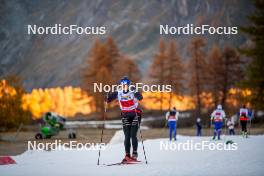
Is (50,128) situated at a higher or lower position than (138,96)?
lower

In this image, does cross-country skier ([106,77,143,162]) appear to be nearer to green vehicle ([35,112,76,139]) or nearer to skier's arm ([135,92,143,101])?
skier's arm ([135,92,143,101])

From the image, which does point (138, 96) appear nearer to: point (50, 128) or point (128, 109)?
point (128, 109)

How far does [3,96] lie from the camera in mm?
56688

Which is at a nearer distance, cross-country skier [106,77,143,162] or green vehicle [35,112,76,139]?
cross-country skier [106,77,143,162]

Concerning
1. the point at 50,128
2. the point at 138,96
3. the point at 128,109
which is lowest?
the point at 50,128

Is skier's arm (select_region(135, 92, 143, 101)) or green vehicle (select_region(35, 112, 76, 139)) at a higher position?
skier's arm (select_region(135, 92, 143, 101))

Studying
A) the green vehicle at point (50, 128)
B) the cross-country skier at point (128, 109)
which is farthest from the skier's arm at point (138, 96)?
the green vehicle at point (50, 128)

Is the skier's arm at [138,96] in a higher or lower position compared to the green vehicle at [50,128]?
Result: higher

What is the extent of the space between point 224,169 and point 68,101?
165m

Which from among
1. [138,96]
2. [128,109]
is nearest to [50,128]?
[128,109]

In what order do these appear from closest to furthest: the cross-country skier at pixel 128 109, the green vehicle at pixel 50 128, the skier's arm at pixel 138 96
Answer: the skier's arm at pixel 138 96 → the cross-country skier at pixel 128 109 → the green vehicle at pixel 50 128

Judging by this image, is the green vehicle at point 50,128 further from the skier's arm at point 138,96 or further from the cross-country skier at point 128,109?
the skier's arm at point 138,96

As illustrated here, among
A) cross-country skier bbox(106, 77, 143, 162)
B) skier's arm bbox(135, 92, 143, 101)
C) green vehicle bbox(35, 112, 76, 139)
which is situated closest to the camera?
skier's arm bbox(135, 92, 143, 101)

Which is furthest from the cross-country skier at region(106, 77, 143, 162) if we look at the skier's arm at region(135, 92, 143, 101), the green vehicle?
the green vehicle
